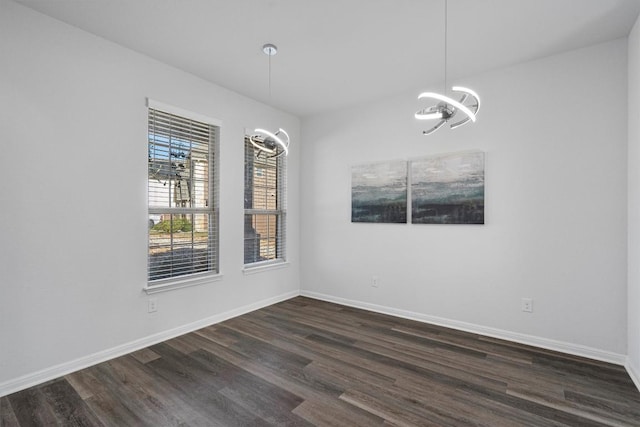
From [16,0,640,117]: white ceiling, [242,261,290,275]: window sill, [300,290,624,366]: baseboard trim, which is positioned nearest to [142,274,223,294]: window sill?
[242,261,290,275]: window sill

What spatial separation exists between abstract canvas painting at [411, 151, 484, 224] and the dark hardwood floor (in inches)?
50.9

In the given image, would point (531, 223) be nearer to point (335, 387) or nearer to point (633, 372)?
point (633, 372)

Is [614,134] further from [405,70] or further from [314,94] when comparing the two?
[314,94]

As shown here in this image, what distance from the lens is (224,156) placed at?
12.2 ft

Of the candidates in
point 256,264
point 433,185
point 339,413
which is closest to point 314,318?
point 256,264

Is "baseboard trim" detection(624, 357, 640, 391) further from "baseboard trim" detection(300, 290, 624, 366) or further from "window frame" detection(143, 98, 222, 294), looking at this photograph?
"window frame" detection(143, 98, 222, 294)

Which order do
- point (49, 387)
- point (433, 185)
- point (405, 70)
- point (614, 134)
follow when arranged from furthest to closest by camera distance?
point (433, 185)
point (405, 70)
point (614, 134)
point (49, 387)

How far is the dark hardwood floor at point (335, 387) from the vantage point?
1958mm

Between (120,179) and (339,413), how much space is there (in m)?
2.64

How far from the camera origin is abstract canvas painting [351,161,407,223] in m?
3.87

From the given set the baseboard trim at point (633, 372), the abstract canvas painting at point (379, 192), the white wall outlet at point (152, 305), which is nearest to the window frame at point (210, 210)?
the white wall outlet at point (152, 305)

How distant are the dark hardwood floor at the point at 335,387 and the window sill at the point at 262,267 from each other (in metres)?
→ 0.96

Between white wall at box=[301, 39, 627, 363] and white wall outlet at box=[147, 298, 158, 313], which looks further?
white wall outlet at box=[147, 298, 158, 313]

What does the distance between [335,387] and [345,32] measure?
9.26ft
